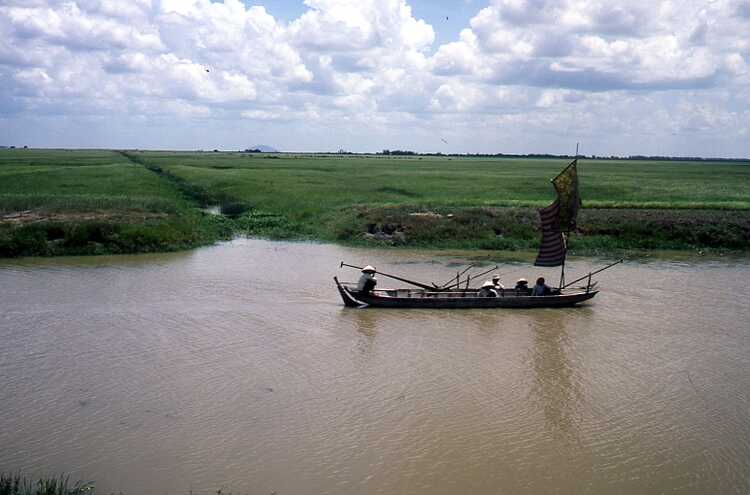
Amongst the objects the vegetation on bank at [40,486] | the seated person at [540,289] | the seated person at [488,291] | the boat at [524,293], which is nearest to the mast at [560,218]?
the boat at [524,293]

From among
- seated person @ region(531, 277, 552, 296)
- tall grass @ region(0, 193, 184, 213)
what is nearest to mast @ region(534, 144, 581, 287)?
seated person @ region(531, 277, 552, 296)

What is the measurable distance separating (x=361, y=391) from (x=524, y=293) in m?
9.54

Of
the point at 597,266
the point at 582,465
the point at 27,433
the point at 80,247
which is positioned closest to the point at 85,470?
the point at 27,433

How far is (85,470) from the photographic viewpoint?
10.7 meters

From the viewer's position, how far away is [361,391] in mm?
14250

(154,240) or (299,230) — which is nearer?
(154,240)

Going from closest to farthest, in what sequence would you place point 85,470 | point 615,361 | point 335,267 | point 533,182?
point 85,470
point 615,361
point 335,267
point 533,182

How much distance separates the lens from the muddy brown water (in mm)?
11000

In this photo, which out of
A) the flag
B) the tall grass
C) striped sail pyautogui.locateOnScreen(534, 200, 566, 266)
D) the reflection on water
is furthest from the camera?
the tall grass

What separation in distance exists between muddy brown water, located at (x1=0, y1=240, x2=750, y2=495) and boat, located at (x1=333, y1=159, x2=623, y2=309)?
0.39m

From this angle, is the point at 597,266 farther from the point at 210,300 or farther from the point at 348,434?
the point at 348,434

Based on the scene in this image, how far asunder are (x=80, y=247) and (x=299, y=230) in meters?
11.5

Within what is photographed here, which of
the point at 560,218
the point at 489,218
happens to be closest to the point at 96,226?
the point at 489,218

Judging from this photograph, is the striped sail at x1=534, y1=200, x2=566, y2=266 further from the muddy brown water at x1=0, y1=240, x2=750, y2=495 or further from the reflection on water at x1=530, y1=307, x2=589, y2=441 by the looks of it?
the reflection on water at x1=530, y1=307, x2=589, y2=441
